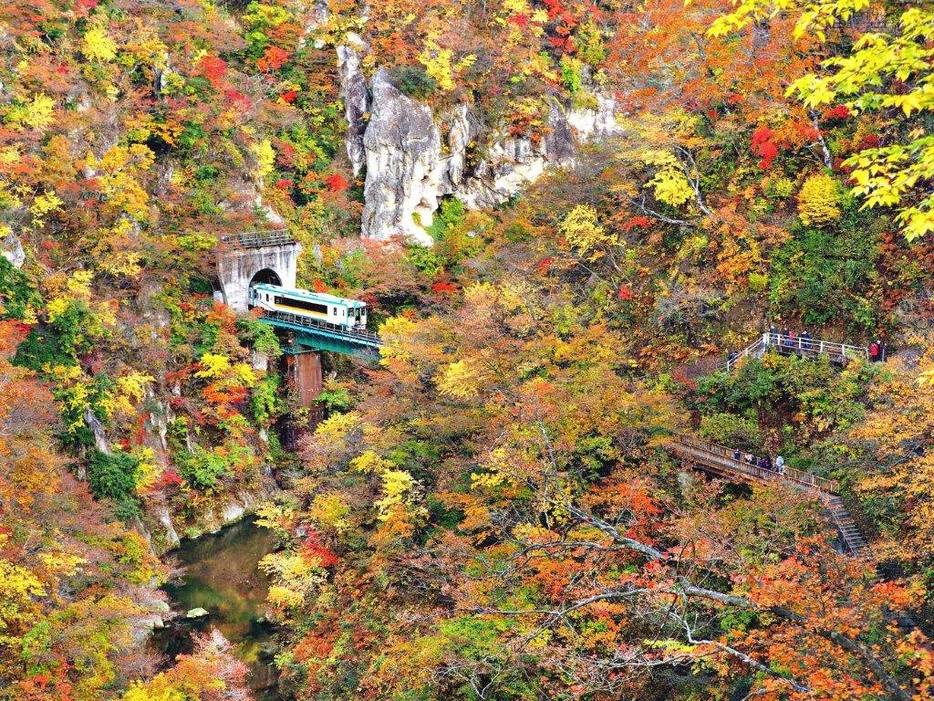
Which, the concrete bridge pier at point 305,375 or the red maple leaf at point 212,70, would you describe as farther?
the red maple leaf at point 212,70

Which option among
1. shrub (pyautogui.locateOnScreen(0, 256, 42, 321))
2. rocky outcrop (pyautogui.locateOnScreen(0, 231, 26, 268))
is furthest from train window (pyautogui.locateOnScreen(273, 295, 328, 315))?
rocky outcrop (pyautogui.locateOnScreen(0, 231, 26, 268))

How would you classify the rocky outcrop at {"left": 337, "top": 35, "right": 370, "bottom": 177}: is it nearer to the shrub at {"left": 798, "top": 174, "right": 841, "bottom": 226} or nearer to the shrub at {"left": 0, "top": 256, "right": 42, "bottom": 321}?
the shrub at {"left": 0, "top": 256, "right": 42, "bottom": 321}

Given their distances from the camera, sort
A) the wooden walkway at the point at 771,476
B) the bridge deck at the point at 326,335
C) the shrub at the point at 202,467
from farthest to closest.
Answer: the bridge deck at the point at 326,335
the shrub at the point at 202,467
the wooden walkway at the point at 771,476

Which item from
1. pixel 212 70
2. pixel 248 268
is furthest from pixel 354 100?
pixel 248 268

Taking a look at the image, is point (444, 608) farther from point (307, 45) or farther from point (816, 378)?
point (307, 45)

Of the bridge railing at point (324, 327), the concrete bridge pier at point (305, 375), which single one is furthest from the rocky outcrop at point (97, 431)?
the bridge railing at point (324, 327)

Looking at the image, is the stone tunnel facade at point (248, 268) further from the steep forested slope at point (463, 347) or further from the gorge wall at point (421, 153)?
the gorge wall at point (421, 153)

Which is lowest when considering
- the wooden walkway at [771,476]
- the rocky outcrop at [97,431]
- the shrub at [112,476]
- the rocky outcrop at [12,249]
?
the shrub at [112,476]
